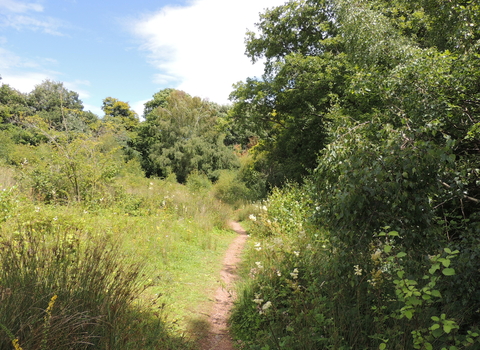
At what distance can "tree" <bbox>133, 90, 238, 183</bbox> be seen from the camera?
24.2 m

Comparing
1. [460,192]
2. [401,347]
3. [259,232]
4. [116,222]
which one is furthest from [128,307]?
[259,232]

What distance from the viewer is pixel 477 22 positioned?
4.44 meters

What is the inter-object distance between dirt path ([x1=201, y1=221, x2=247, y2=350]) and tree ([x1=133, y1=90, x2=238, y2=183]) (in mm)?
17142

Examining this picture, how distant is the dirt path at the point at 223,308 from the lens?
3656 mm

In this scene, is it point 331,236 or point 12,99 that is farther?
point 12,99

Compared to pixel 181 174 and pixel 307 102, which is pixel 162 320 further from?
pixel 181 174

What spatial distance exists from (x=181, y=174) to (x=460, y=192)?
23284 mm

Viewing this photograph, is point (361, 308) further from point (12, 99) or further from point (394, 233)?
point (12, 99)

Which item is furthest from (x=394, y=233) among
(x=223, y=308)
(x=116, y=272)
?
(x=223, y=308)

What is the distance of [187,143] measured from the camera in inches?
957

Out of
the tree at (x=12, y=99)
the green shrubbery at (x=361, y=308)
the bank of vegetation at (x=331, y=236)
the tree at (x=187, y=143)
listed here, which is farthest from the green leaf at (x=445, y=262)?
the tree at (x=12, y=99)

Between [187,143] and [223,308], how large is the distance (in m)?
20.7

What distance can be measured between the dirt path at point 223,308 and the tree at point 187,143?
17.1 meters

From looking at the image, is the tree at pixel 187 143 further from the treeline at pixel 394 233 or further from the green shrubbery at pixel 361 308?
the green shrubbery at pixel 361 308
